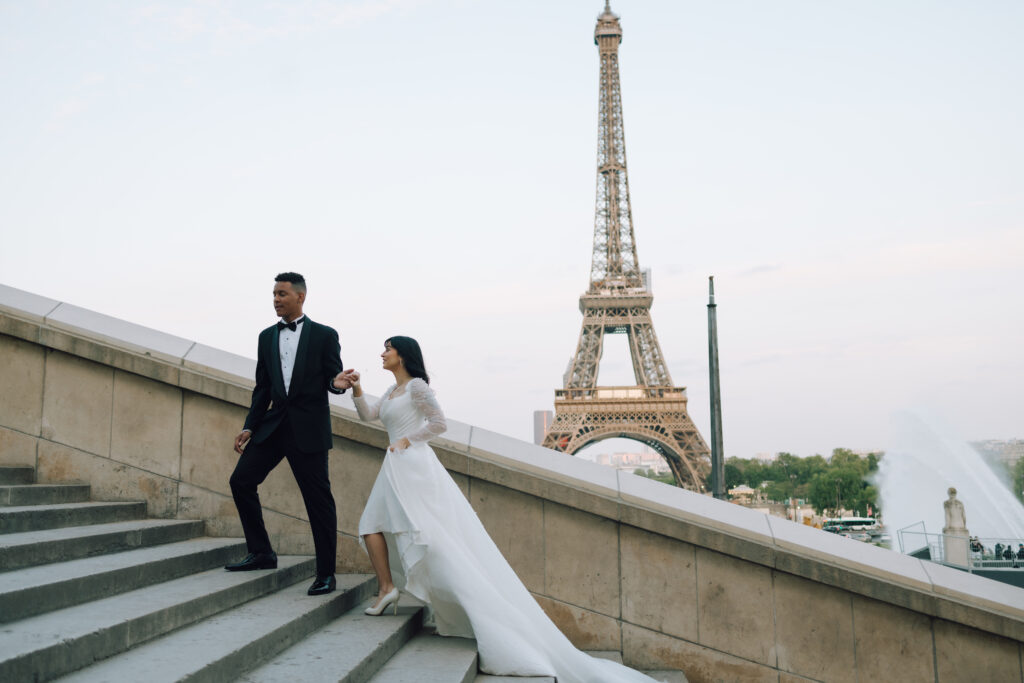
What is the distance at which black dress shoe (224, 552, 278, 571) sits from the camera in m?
4.59

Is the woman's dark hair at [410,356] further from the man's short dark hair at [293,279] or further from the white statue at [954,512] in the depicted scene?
the white statue at [954,512]

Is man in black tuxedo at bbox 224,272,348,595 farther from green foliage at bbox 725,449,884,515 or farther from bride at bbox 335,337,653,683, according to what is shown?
green foliage at bbox 725,449,884,515

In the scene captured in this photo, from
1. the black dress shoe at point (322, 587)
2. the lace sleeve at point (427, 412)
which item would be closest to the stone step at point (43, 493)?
the black dress shoe at point (322, 587)

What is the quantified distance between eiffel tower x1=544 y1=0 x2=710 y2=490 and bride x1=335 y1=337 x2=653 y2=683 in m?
35.7

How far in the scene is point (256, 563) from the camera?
464 centimetres

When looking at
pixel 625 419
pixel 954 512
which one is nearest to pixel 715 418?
A: pixel 954 512

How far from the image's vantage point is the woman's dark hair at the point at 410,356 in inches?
180

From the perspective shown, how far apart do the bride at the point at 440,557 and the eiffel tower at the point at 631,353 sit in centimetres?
3566

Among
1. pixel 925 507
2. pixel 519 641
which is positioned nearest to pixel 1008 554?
pixel 519 641

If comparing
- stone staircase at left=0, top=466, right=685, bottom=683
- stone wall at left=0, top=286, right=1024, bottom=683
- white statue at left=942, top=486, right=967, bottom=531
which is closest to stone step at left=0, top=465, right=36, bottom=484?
stone wall at left=0, top=286, right=1024, bottom=683

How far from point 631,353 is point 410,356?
43.5m

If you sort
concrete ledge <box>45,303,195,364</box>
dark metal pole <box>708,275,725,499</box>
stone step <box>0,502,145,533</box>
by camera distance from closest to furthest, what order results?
stone step <box>0,502,145,533</box>
concrete ledge <box>45,303,195,364</box>
dark metal pole <box>708,275,725,499</box>

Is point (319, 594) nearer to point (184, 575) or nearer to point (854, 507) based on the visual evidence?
point (184, 575)

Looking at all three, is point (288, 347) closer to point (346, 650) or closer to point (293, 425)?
point (293, 425)
